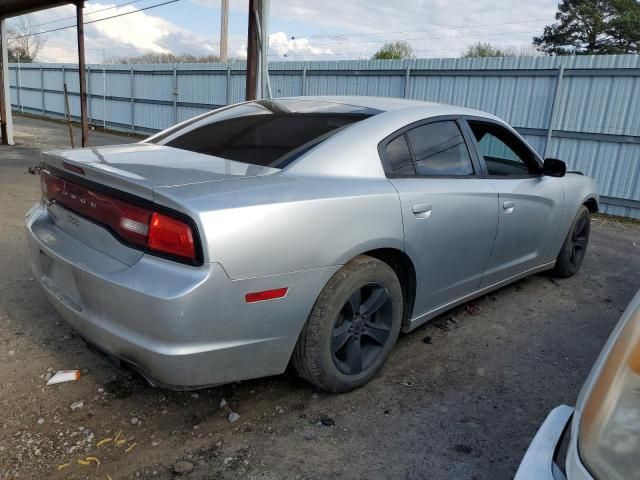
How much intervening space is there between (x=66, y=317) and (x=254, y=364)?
1005 millimetres

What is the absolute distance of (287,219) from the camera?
2.32 metres

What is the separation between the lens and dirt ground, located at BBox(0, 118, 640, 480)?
2314 millimetres

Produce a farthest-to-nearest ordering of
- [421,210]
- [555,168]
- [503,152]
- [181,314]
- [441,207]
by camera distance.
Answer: [503,152], [555,168], [441,207], [421,210], [181,314]

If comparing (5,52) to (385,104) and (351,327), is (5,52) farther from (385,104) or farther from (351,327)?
(351,327)

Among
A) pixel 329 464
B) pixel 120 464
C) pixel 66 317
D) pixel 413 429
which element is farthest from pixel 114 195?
pixel 413 429

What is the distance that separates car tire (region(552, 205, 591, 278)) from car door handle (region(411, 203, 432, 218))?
2368mm

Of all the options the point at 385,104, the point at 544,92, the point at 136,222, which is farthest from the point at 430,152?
the point at 544,92

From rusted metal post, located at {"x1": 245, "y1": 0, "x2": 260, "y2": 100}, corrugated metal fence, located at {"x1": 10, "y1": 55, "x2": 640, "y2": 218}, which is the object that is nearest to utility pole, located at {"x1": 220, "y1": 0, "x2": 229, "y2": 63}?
corrugated metal fence, located at {"x1": 10, "y1": 55, "x2": 640, "y2": 218}

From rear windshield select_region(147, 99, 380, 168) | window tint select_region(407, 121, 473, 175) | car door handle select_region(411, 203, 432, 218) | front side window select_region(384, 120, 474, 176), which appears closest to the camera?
rear windshield select_region(147, 99, 380, 168)

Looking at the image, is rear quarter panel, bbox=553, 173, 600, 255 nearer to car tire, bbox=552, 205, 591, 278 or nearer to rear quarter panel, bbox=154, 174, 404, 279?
car tire, bbox=552, 205, 591, 278

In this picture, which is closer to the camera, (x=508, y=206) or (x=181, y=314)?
(x=181, y=314)

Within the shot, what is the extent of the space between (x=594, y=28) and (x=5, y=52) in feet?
96.8

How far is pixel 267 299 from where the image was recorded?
2.29m

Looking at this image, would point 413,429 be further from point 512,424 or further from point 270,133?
point 270,133
